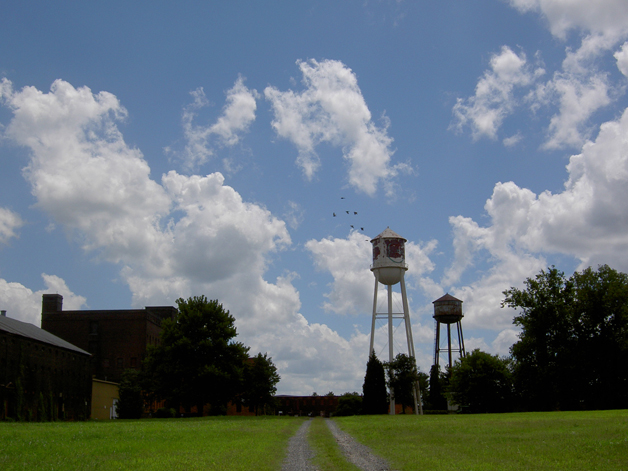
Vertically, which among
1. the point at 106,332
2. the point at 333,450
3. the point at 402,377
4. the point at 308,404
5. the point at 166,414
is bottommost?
the point at 308,404

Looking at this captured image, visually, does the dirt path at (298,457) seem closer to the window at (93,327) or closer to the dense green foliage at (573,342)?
the dense green foliage at (573,342)

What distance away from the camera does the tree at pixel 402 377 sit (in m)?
65.9

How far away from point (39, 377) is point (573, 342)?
168ft


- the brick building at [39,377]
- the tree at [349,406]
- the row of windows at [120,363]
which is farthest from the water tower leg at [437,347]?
the brick building at [39,377]

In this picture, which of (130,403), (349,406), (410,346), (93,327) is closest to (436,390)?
(349,406)

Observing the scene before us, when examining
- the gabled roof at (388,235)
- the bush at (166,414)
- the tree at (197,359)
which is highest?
the gabled roof at (388,235)

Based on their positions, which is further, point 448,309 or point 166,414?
point 448,309

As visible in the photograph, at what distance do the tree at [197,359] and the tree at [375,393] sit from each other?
1493 cm

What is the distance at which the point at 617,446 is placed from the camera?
17.0 meters

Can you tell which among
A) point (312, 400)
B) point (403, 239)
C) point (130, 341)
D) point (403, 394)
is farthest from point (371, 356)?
point (312, 400)

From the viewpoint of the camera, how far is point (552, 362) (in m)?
59.4

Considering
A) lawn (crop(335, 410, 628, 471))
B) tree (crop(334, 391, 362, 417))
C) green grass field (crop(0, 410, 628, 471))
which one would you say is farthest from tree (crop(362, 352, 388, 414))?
green grass field (crop(0, 410, 628, 471))

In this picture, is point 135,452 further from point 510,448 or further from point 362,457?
point 510,448

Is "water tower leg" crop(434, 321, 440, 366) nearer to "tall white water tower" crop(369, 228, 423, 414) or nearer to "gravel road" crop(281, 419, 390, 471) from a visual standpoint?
"tall white water tower" crop(369, 228, 423, 414)
